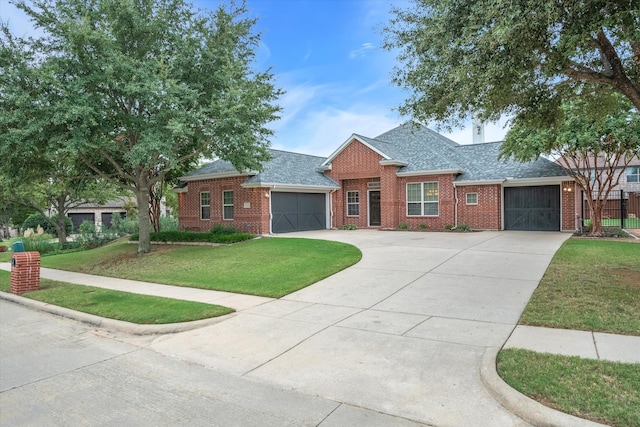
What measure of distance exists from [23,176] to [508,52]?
16.8m

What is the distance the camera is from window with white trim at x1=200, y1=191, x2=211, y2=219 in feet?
77.4

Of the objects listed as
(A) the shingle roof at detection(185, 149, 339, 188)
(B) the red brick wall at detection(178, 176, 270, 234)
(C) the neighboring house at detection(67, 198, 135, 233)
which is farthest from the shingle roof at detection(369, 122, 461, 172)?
(C) the neighboring house at detection(67, 198, 135, 233)

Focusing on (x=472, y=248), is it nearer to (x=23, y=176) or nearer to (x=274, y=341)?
(x=274, y=341)

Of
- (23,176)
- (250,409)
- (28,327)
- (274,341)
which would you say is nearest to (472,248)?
(274,341)

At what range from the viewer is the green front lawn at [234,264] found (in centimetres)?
991

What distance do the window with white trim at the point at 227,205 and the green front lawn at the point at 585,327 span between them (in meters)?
16.2

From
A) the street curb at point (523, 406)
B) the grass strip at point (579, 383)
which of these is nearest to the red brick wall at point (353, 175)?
the grass strip at point (579, 383)

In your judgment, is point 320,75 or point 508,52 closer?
point 508,52

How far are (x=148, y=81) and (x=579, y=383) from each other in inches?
513

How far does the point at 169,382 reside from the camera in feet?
14.8

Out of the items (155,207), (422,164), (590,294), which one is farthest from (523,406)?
(155,207)

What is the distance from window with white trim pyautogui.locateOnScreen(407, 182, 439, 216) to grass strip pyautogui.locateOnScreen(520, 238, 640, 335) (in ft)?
32.0

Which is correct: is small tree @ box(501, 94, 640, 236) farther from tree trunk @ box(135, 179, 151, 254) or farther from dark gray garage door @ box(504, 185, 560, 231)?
tree trunk @ box(135, 179, 151, 254)

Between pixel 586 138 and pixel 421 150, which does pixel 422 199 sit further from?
pixel 586 138
